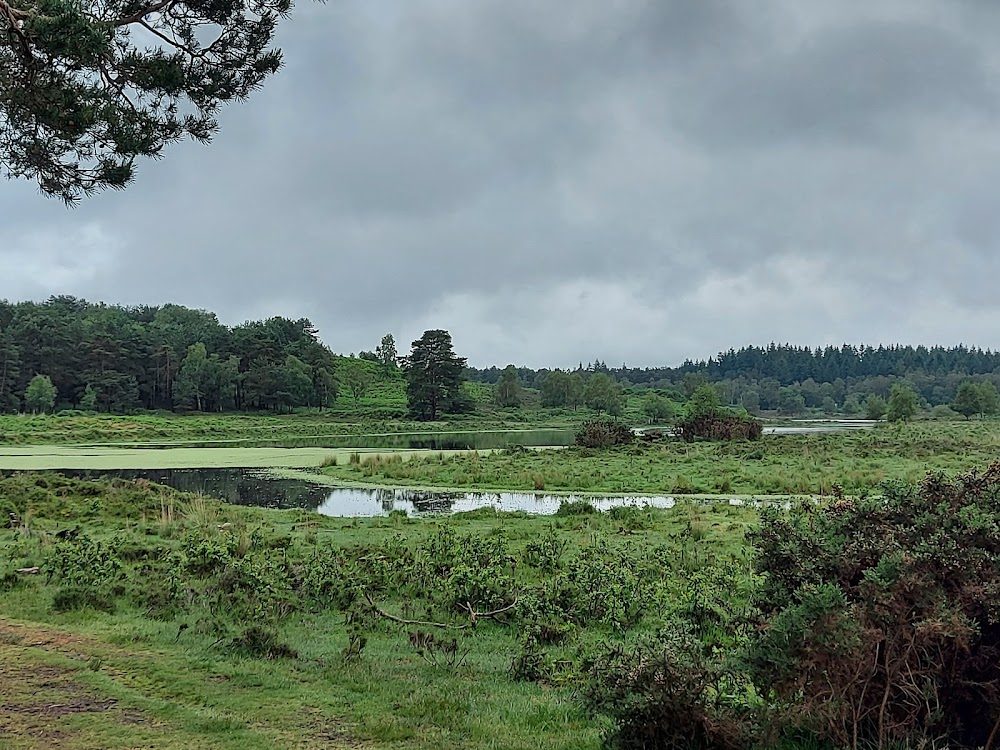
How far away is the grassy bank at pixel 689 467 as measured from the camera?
2619cm

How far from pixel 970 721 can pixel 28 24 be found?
8.22m

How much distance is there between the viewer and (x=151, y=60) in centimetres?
811

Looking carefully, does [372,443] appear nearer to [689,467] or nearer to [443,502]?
[689,467]

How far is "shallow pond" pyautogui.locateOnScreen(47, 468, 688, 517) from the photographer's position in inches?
898

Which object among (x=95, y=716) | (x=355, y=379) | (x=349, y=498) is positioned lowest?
(x=349, y=498)

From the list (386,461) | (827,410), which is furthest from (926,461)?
(827,410)

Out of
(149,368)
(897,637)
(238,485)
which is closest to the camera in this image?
(897,637)

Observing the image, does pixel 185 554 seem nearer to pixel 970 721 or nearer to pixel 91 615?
pixel 91 615

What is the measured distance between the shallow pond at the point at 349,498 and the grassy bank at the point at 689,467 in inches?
76.7

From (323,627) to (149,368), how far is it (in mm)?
98315

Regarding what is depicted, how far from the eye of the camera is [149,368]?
324 feet

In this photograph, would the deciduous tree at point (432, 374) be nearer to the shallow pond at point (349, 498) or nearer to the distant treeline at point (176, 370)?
the distant treeline at point (176, 370)

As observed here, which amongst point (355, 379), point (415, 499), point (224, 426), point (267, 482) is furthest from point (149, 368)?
point (415, 499)

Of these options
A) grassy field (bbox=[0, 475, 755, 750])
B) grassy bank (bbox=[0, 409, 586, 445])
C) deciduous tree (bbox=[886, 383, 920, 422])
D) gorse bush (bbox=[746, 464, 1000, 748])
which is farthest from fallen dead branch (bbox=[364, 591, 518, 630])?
deciduous tree (bbox=[886, 383, 920, 422])
